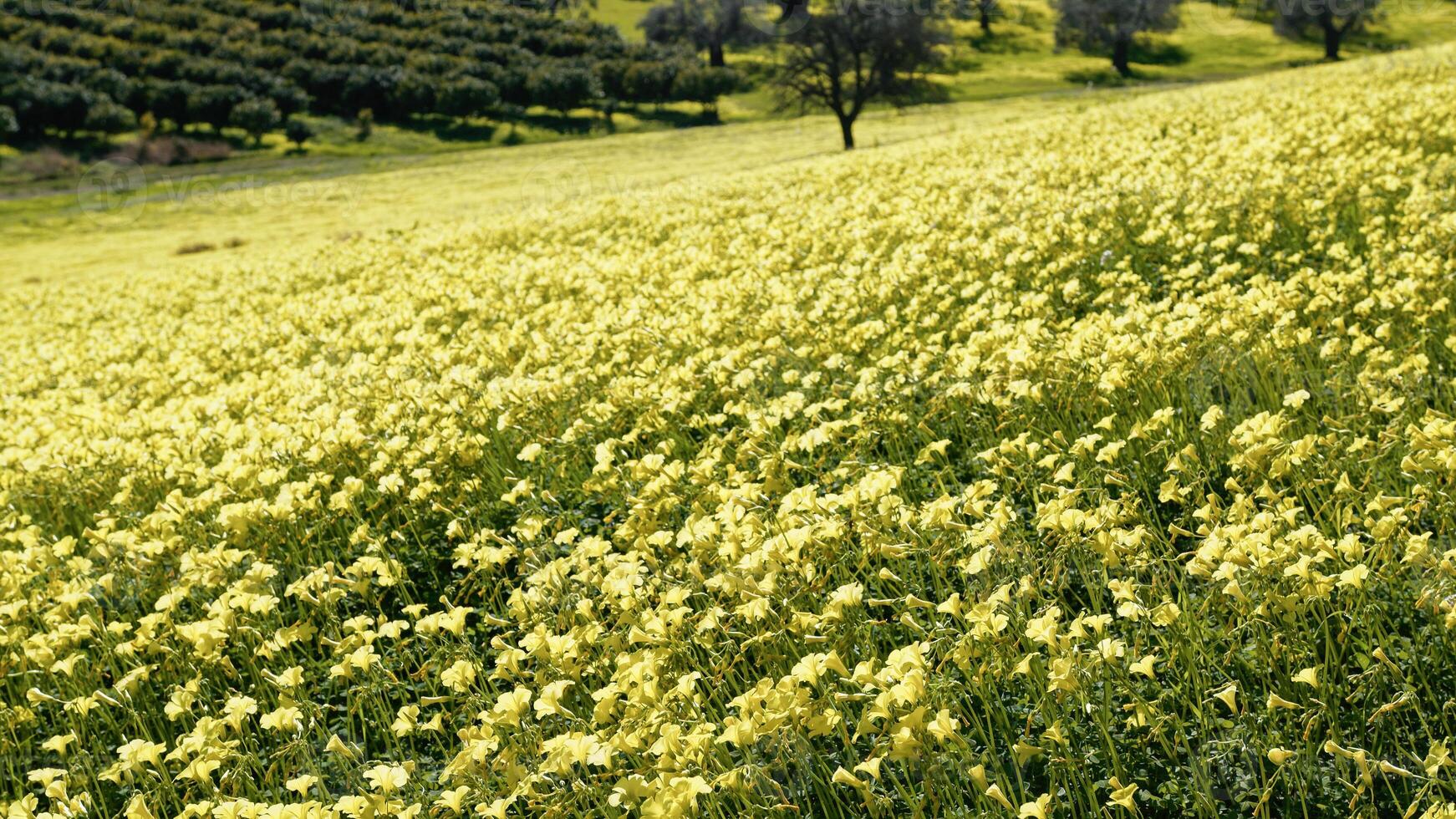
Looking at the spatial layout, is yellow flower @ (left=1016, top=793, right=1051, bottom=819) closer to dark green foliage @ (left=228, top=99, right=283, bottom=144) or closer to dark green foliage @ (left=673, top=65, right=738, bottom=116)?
dark green foliage @ (left=228, top=99, right=283, bottom=144)

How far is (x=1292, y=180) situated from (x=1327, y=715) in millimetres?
10525

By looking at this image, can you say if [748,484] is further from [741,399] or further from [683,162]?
[683,162]

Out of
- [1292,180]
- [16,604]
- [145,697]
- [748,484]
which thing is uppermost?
[1292,180]

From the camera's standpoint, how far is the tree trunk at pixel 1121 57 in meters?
91.9

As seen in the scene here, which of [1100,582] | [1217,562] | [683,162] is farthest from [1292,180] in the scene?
[683,162]

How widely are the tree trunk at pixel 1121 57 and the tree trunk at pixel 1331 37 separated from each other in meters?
14.9

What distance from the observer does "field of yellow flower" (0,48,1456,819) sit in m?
4.20

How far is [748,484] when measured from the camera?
6.10 meters

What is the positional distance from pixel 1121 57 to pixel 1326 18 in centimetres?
1587

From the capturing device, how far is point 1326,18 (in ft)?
292

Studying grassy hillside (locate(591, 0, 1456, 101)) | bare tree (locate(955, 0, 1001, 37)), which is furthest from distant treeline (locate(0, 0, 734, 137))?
bare tree (locate(955, 0, 1001, 37))

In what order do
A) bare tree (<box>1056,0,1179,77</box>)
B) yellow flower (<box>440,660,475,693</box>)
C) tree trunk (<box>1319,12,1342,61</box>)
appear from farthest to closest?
bare tree (<box>1056,0,1179,77</box>) → tree trunk (<box>1319,12,1342,61</box>) → yellow flower (<box>440,660,475,693</box>)

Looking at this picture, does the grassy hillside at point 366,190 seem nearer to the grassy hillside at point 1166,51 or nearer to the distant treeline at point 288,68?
the distant treeline at point 288,68

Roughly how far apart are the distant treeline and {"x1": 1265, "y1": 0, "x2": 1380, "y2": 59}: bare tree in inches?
1944
